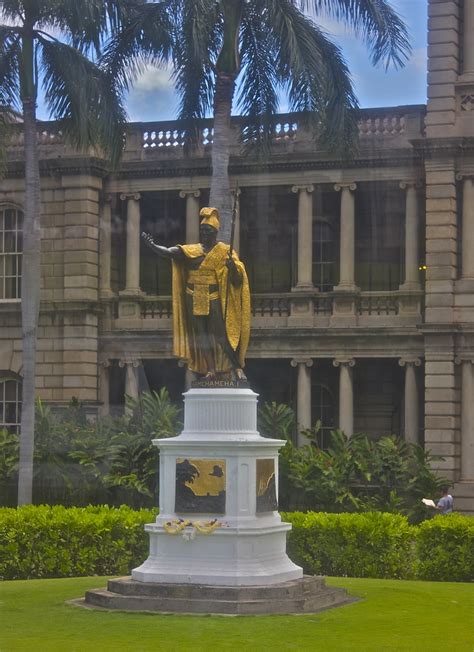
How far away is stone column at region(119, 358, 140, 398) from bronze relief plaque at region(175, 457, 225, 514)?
8795mm

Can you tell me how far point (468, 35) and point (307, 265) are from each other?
512cm

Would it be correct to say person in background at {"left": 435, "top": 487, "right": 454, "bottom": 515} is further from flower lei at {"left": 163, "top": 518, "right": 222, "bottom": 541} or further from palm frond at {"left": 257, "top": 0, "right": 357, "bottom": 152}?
flower lei at {"left": 163, "top": 518, "right": 222, "bottom": 541}

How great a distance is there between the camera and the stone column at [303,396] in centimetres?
2603

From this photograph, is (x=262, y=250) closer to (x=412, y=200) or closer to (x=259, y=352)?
(x=259, y=352)

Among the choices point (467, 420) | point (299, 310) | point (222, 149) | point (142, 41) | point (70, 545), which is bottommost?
point (70, 545)

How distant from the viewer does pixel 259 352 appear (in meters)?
27.2

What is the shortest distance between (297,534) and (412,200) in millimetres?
11086

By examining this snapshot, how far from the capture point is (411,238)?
29812 mm

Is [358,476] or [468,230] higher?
[468,230]

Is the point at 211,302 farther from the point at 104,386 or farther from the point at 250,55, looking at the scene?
the point at 104,386

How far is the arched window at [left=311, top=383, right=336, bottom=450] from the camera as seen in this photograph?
26766 millimetres

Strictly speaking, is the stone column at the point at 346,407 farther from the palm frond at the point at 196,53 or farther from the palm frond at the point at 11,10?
the palm frond at the point at 11,10

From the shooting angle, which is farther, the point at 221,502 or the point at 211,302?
the point at 211,302

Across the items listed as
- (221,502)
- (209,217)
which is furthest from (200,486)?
→ (209,217)
